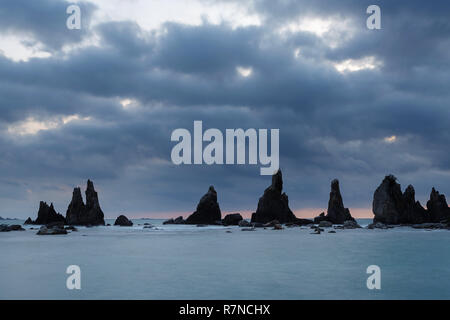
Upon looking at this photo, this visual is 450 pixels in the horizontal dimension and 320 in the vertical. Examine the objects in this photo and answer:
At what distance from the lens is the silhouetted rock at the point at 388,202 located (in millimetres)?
133375

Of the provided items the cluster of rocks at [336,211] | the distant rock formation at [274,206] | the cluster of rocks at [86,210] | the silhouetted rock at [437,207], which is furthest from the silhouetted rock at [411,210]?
the cluster of rocks at [86,210]

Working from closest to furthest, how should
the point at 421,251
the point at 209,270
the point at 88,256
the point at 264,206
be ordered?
the point at 209,270 → the point at 88,256 → the point at 421,251 → the point at 264,206

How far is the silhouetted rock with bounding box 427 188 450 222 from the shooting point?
14827 cm

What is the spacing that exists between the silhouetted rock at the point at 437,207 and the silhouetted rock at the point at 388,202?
23.2 m

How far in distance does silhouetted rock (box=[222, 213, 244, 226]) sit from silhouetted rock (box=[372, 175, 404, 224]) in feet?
154

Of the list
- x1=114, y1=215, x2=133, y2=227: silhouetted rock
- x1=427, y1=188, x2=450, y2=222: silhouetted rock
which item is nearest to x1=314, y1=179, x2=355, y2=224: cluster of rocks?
x1=427, y1=188, x2=450, y2=222: silhouetted rock

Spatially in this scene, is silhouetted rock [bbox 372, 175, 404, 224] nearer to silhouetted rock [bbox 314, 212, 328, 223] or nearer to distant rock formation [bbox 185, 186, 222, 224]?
silhouetted rock [bbox 314, 212, 328, 223]

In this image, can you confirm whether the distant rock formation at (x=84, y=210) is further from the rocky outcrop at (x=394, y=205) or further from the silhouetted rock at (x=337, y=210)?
the rocky outcrop at (x=394, y=205)

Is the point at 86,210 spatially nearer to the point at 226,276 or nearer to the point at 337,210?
the point at 337,210

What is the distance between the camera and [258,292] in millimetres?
20125
